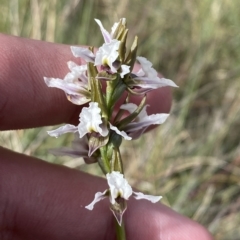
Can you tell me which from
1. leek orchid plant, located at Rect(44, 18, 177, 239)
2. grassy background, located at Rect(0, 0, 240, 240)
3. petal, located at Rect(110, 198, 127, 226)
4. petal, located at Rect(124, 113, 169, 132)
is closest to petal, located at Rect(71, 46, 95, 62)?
leek orchid plant, located at Rect(44, 18, 177, 239)

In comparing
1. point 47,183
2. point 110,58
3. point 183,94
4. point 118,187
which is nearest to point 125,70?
point 110,58

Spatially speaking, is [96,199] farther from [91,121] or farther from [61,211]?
[61,211]

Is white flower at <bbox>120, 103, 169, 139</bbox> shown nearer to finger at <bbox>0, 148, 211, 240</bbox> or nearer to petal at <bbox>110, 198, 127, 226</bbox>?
petal at <bbox>110, 198, 127, 226</bbox>

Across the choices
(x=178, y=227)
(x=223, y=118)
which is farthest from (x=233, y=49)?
(x=178, y=227)

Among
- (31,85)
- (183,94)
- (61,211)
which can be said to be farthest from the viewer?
(183,94)

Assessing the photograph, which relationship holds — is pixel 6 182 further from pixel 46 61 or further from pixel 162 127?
pixel 162 127

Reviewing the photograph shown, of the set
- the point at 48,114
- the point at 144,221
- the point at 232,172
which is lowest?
the point at 232,172
